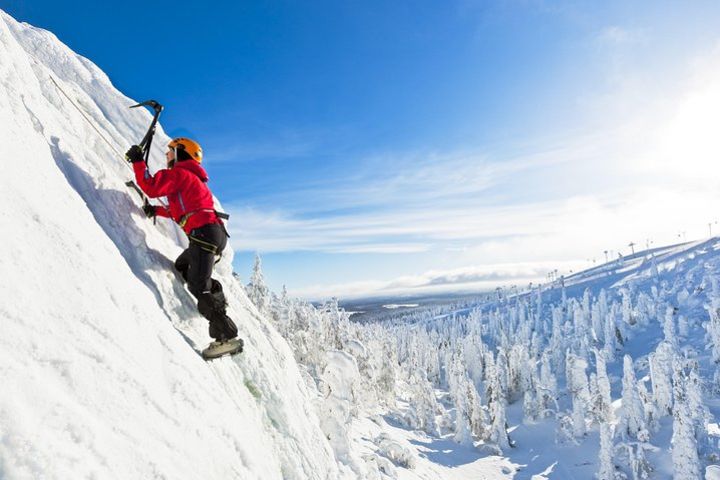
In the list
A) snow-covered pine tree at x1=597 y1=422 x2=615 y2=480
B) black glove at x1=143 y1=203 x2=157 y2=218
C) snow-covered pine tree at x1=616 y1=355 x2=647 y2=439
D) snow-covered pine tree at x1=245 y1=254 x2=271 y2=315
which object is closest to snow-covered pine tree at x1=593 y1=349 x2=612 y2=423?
snow-covered pine tree at x1=616 y1=355 x2=647 y2=439

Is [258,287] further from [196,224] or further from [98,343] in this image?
[98,343]

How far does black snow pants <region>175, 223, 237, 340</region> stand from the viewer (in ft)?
19.1

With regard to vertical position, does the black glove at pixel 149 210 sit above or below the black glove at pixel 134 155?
below

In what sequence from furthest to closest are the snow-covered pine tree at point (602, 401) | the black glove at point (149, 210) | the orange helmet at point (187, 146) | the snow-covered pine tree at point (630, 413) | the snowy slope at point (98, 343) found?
1. the snow-covered pine tree at point (602, 401)
2. the snow-covered pine tree at point (630, 413)
3. the black glove at point (149, 210)
4. the orange helmet at point (187, 146)
5. the snowy slope at point (98, 343)

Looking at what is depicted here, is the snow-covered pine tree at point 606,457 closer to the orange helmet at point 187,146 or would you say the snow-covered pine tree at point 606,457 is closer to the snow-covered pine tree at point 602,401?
the snow-covered pine tree at point 602,401

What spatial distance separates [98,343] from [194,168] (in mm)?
3546

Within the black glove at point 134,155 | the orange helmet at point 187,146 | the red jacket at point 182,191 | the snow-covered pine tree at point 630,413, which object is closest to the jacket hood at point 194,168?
the red jacket at point 182,191

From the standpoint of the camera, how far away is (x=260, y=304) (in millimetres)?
46344

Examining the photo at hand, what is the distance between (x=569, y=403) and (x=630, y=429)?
23109mm

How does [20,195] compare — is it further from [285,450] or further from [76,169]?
[285,450]

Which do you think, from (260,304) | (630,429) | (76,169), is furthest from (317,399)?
(630,429)

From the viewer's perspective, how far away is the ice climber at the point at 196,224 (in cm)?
585

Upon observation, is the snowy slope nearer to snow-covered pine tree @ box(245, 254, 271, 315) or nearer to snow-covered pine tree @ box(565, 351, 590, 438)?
snow-covered pine tree @ box(245, 254, 271, 315)

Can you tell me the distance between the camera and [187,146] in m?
6.33
